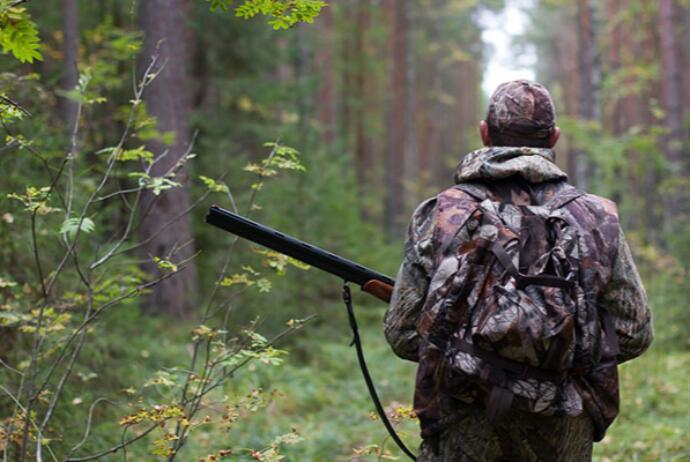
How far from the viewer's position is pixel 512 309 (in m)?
2.67

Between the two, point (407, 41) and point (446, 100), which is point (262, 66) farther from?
point (446, 100)

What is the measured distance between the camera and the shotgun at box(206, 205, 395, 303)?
11.9 ft

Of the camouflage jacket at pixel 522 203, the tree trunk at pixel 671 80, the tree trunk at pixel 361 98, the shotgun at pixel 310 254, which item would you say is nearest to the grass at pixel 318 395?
the shotgun at pixel 310 254

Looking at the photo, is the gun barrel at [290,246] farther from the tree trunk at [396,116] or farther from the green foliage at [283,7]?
the tree trunk at [396,116]

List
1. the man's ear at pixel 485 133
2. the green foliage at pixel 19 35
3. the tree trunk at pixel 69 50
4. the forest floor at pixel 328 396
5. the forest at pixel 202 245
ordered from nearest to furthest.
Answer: the green foliage at pixel 19 35
the man's ear at pixel 485 133
the forest at pixel 202 245
the forest floor at pixel 328 396
the tree trunk at pixel 69 50

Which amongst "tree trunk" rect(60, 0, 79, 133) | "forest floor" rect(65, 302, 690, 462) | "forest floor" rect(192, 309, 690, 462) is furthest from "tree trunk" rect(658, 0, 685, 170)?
"tree trunk" rect(60, 0, 79, 133)

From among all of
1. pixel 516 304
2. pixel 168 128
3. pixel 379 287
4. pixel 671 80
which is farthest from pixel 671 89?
pixel 516 304

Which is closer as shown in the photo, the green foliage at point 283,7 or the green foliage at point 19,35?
the green foliage at point 19,35

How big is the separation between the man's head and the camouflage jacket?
0.08 metres

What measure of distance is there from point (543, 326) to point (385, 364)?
9.13 m

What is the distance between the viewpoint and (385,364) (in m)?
11.6

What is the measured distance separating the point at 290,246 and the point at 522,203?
3.81 ft

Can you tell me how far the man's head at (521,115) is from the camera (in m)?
3.08

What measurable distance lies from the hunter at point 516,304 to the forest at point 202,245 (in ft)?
2.66
